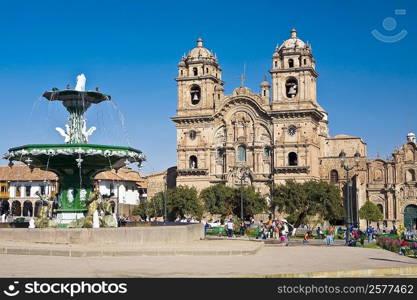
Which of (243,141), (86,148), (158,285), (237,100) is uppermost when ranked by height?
(237,100)

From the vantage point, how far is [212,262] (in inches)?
600

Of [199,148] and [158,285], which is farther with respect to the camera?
[199,148]

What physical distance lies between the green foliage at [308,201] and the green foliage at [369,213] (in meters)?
6.68

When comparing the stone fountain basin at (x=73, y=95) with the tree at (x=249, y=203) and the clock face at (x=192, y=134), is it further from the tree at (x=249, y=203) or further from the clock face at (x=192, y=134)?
the clock face at (x=192, y=134)

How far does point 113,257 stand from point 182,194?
129 feet

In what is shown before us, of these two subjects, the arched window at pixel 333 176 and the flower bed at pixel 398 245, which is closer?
the flower bed at pixel 398 245

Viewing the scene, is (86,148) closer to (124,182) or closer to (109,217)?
(109,217)

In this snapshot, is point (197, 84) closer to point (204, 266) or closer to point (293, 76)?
point (293, 76)

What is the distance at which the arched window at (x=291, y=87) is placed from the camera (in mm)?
58341

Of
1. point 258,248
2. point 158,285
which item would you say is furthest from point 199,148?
point 158,285

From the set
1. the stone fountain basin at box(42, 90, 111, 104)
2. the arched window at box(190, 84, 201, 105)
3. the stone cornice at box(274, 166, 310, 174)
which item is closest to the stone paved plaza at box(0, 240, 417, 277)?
the stone fountain basin at box(42, 90, 111, 104)

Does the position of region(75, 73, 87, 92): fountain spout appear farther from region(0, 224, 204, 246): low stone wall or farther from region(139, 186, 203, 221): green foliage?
region(139, 186, 203, 221): green foliage

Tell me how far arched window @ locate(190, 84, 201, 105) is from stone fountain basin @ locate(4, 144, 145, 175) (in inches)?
1463

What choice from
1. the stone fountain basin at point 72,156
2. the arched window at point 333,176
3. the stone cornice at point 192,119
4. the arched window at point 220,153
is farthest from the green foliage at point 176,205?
the stone fountain basin at point 72,156
